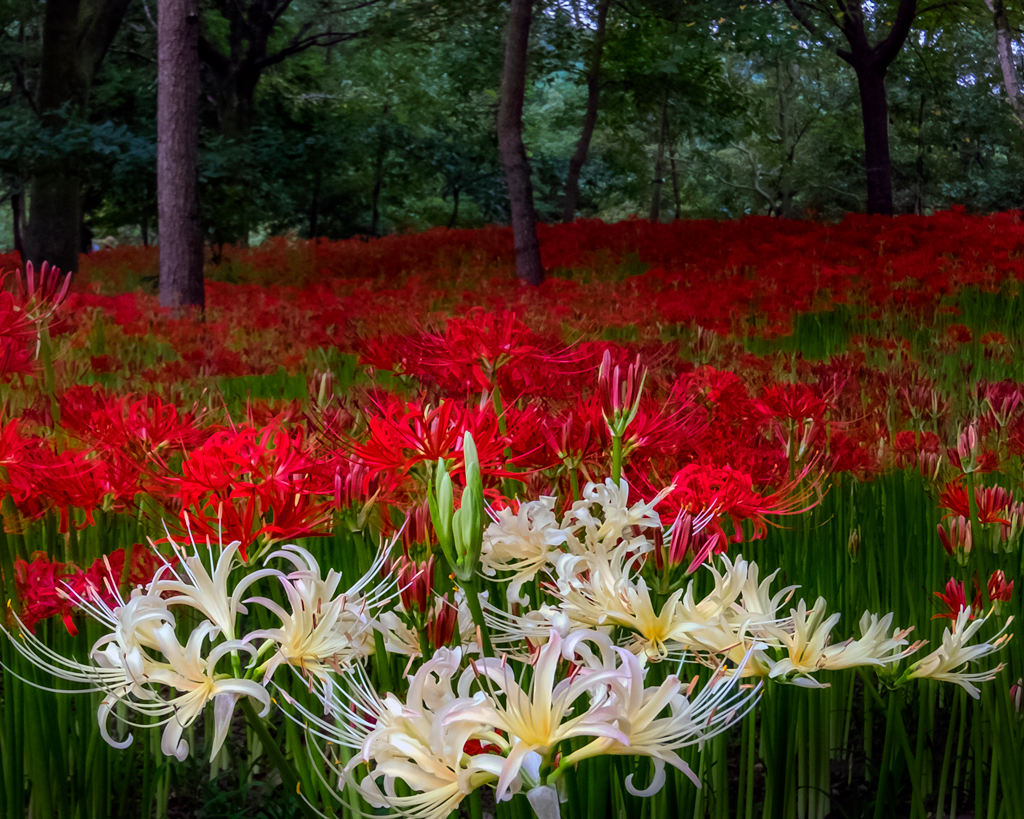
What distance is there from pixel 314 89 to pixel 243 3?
374cm

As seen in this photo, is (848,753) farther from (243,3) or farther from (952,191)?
(952,191)

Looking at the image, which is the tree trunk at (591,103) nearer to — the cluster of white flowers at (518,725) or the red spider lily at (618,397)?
the red spider lily at (618,397)

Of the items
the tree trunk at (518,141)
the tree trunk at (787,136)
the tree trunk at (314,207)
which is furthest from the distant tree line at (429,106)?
the tree trunk at (787,136)

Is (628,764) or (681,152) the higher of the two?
(681,152)

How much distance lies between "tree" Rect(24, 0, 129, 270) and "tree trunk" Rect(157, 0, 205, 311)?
4.99 meters

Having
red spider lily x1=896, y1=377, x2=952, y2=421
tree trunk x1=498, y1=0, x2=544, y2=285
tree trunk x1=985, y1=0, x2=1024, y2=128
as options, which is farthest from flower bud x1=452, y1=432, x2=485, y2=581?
tree trunk x1=985, y1=0, x2=1024, y2=128

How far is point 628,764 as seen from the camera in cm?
107

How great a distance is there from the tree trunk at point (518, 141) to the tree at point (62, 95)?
6165 mm

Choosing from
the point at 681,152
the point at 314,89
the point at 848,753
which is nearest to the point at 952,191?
the point at 681,152

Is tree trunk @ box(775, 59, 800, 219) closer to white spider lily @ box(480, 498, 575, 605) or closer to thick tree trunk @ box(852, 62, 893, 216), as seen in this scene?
thick tree trunk @ box(852, 62, 893, 216)

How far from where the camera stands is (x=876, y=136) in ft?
48.1

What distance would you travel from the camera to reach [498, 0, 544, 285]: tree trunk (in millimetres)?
9383

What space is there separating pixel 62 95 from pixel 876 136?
459 inches

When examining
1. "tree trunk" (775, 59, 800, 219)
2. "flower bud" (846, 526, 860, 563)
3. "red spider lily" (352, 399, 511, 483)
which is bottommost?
"flower bud" (846, 526, 860, 563)
